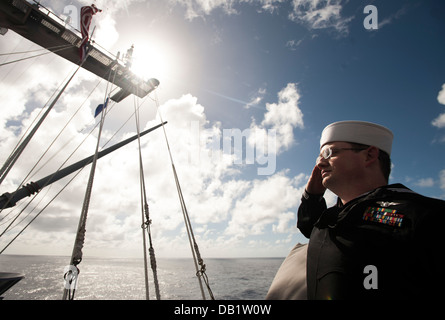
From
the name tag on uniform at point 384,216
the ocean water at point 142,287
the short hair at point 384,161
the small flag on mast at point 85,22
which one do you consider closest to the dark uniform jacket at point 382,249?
the name tag on uniform at point 384,216

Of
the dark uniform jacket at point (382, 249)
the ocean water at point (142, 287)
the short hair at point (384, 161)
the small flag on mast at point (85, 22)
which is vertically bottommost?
the ocean water at point (142, 287)

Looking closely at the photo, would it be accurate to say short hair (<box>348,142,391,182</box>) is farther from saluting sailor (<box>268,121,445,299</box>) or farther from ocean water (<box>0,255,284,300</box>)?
ocean water (<box>0,255,284,300</box>)

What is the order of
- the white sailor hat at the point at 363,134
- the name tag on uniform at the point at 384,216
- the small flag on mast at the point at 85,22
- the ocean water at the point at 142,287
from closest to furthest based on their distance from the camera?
the name tag on uniform at the point at 384,216, the white sailor hat at the point at 363,134, the small flag on mast at the point at 85,22, the ocean water at the point at 142,287

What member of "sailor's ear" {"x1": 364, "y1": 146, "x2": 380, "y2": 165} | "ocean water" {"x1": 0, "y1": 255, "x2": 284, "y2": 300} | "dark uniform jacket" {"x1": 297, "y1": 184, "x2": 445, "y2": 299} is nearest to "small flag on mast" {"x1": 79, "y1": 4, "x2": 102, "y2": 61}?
"sailor's ear" {"x1": 364, "y1": 146, "x2": 380, "y2": 165}

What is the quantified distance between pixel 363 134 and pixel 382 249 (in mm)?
1160

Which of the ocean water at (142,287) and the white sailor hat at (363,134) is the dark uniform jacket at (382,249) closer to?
the white sailor hat at (363,134)

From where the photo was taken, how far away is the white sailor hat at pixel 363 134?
1999 mm

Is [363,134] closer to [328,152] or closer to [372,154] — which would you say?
[372,154]

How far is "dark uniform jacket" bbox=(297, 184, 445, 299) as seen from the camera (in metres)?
1.13

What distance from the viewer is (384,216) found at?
1.42m

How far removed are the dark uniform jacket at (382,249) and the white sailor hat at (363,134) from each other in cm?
58
